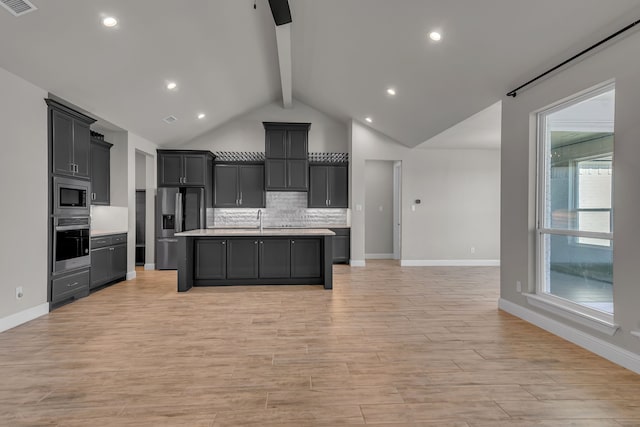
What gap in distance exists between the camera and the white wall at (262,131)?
8.22 meters

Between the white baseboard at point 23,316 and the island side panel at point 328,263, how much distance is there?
11.7 feet

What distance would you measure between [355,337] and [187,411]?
166 centimetres

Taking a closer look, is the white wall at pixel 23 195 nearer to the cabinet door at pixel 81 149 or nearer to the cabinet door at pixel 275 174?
the cabinet door at pixel 81 149

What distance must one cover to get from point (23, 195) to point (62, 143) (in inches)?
35.2

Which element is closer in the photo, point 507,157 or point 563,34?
point 563,34

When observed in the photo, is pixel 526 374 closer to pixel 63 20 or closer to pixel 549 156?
pixel 549 156

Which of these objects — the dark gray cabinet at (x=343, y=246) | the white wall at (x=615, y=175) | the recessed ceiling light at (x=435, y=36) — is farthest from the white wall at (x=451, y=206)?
the recessed ceiling light at (x=435, y=36)

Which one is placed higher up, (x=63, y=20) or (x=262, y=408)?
(x=63, y=20)

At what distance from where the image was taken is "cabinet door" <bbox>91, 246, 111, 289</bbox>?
521cm

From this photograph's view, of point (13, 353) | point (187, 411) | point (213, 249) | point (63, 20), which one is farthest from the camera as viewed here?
point (213, 249)

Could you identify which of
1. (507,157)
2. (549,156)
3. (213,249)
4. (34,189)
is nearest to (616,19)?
(549,156)

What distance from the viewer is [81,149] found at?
15.6 feet

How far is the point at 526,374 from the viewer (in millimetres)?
2543

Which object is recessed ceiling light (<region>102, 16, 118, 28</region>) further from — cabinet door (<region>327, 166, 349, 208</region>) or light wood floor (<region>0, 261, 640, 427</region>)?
cabinet door (<region>327, 166, 349, 208</region>)
